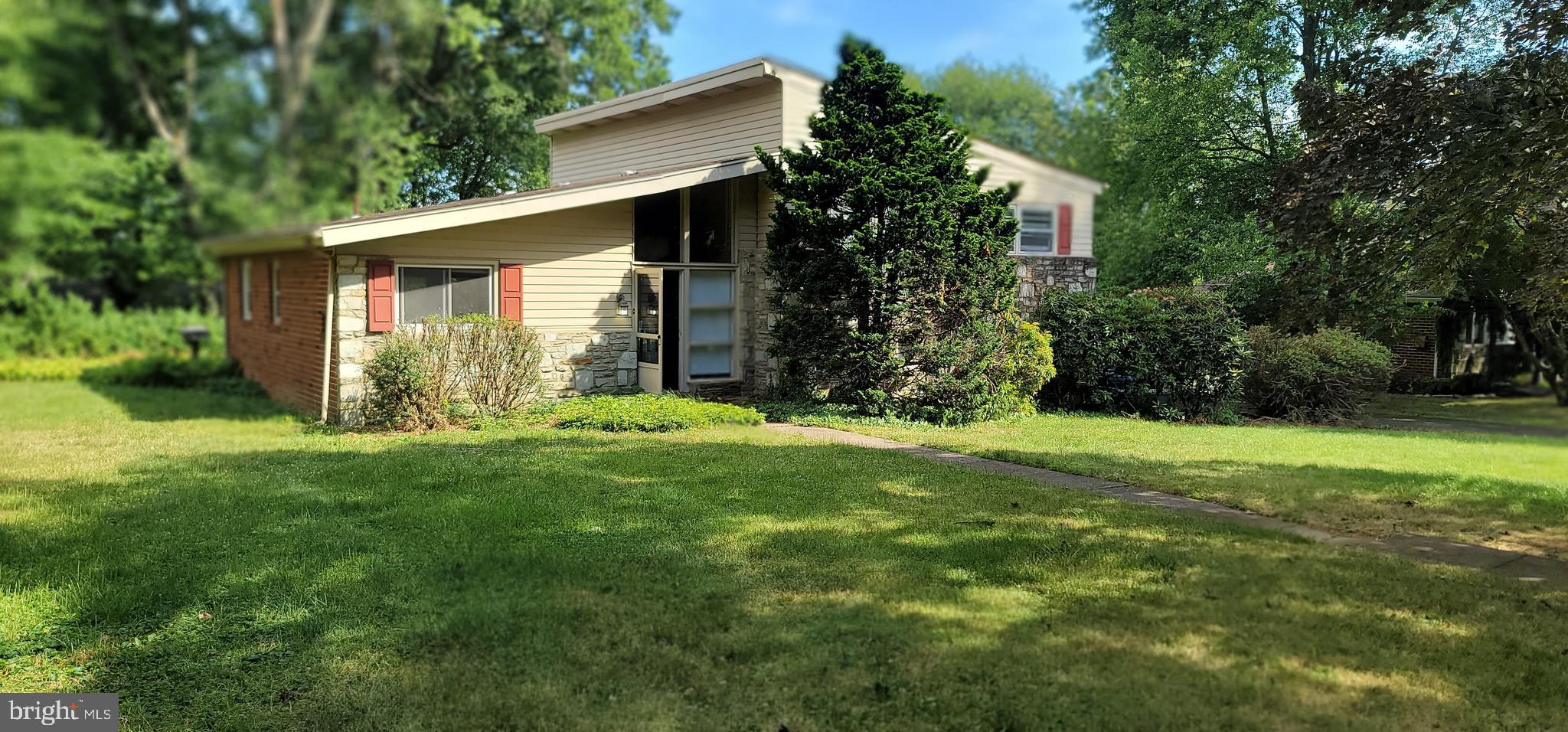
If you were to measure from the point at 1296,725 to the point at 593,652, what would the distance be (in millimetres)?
2717

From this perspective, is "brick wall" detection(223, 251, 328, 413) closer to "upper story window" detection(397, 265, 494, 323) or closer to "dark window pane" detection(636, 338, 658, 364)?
"upper story window" detection(397, 265, 494, 323)

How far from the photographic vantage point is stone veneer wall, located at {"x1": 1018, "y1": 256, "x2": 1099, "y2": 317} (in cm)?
1409

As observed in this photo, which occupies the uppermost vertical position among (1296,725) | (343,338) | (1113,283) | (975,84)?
(975,84)

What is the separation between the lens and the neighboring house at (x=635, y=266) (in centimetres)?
1049

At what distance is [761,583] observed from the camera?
4.61 m

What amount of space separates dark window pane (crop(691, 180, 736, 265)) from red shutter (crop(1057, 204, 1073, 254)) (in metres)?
4.96

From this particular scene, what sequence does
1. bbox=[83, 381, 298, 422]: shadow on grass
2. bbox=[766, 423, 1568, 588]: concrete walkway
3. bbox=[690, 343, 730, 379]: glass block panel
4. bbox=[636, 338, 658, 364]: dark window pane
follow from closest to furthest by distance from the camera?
1. bbox=[766, 423, 1568, 588]: concrete walkway
2. bbox=[83, 381, 298, 422]: shadow on grass
3. bbox=[636, 338, 658, 364]: dark window pane
4. bbox=[690, 343, 730, 379]: glass block panel

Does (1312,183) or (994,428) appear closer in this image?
(1312,183)

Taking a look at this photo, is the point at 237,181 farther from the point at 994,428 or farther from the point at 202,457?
the point at 994,428

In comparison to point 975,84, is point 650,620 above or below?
below

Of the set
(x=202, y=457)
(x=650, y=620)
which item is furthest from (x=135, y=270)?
(x=202, y=457)

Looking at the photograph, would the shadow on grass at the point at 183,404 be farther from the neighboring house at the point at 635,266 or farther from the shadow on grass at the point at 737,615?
the shadow on grass at the point at 737,615

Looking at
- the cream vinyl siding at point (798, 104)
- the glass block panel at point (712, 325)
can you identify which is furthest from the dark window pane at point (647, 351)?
the cream vinyl siding at point (798, 104)

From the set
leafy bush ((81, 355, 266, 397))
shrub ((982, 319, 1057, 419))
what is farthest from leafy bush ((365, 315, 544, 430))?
shrub ((982, 319, 1057, 419))
